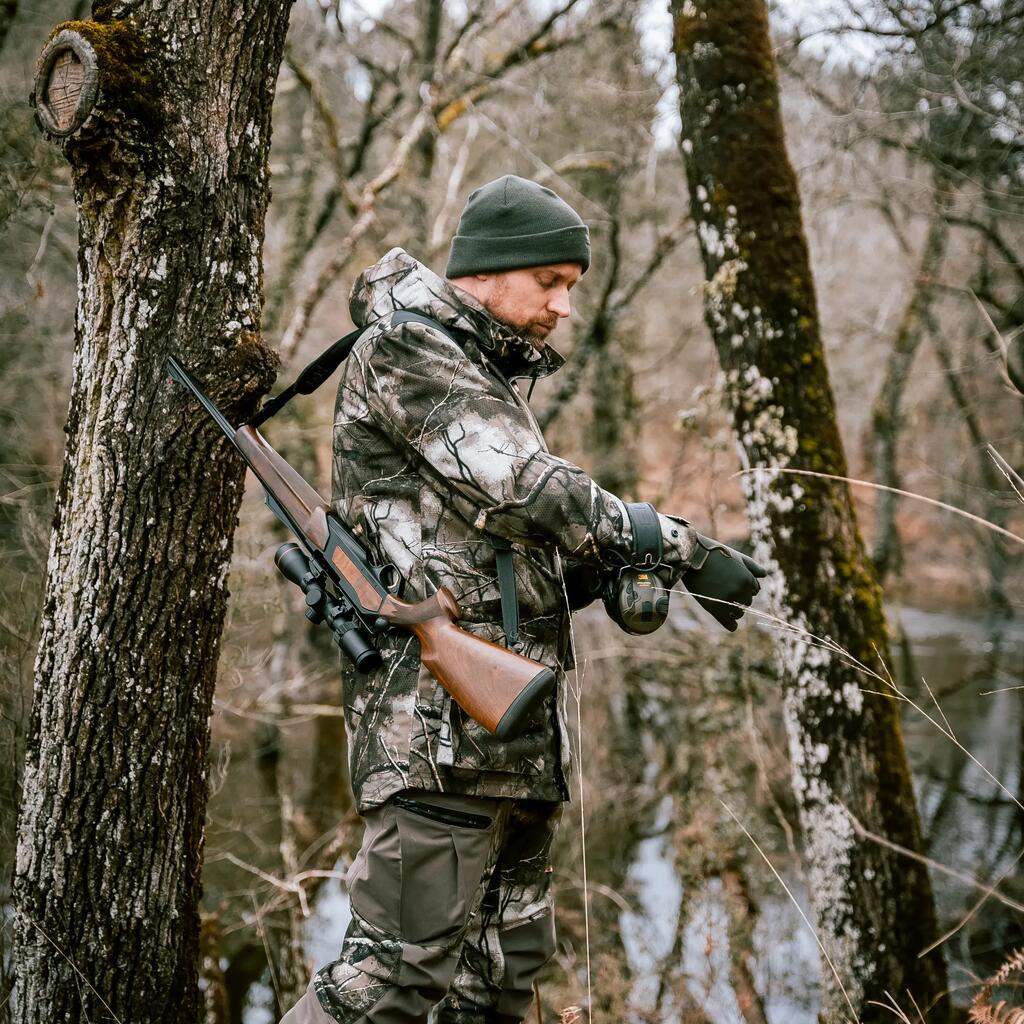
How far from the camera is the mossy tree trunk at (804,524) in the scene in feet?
11.0

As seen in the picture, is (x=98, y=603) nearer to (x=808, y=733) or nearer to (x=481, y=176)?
(x=808, y=733)

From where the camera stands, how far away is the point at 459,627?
6.75ft

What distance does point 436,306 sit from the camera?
2.17 m

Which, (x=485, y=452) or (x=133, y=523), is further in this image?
(x=133, y=523)

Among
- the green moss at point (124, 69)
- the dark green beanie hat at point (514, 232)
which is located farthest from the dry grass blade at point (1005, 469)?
the green moss at point (124, 69)

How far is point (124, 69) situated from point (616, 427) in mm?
7778

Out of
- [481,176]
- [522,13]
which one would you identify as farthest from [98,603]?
[481,176]

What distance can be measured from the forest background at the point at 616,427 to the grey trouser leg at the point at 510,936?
45 cm

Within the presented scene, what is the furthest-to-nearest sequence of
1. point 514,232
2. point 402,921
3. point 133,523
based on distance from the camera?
point 133,523 < point 514,232 < point 402,921

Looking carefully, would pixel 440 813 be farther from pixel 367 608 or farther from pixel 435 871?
pixel 367 608

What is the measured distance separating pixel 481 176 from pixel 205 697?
28.1 feet

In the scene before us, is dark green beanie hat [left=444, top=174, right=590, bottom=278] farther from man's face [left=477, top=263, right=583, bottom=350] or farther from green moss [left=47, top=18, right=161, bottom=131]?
green moss [left=47, top=18, right=161, bottom=131]

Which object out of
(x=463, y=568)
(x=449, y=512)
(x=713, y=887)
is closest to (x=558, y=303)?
(x=449, y=512)

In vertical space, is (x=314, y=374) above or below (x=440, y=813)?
above
